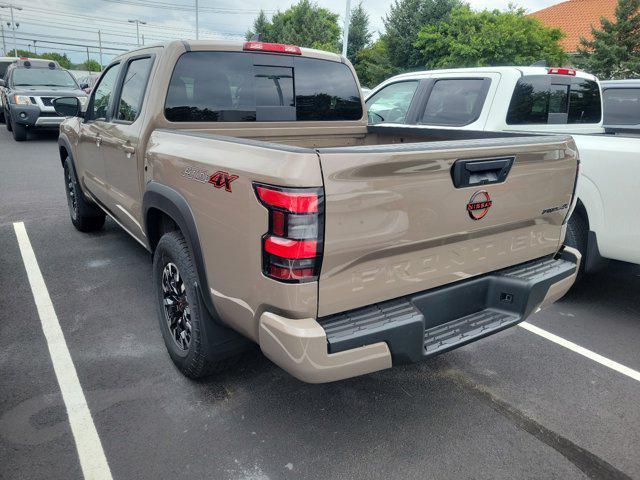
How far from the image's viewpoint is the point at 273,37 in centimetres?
5781

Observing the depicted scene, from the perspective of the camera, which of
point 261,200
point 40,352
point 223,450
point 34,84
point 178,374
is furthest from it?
point 34,84

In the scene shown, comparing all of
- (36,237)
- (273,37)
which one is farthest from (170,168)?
(273,37)

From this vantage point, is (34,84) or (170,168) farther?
(34,84)

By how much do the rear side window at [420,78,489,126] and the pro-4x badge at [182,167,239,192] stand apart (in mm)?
3277

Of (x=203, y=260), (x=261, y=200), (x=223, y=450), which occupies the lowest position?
(x=223, y=450)

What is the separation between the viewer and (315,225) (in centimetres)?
186

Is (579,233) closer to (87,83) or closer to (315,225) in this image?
(315,225)

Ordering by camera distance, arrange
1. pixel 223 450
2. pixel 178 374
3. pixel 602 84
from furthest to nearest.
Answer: pixel 602 84 → pixel 178 374 → pixel 223 450

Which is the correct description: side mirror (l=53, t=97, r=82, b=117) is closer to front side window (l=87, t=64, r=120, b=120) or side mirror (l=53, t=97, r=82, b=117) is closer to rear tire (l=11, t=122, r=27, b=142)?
front side window (l=87, t=64, r=120, b=120)

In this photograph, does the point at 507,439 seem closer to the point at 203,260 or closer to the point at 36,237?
the point at 203,260

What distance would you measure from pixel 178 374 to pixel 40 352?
3.20ft

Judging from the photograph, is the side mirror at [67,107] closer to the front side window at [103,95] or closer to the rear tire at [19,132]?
the front side window at [103,95]

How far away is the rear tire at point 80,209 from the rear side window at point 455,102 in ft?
12.4

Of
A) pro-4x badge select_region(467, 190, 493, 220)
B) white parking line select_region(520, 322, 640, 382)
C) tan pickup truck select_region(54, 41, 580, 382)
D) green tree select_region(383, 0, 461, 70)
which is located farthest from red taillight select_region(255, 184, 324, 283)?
green tree select_region(383, 0, 461, 70)
